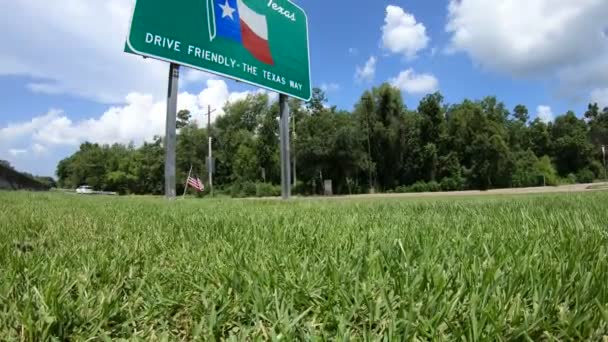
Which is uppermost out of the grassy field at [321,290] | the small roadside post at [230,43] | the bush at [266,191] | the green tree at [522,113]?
the green tree at [522,113]

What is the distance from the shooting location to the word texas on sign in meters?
8.20

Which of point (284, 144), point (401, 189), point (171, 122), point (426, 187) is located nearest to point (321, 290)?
point (171, 122)

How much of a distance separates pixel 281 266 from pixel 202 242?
81 centimetres

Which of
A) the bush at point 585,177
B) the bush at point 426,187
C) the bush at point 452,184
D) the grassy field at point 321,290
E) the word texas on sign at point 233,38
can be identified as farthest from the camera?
the bush at point 585,177

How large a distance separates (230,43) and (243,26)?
610 millimetres

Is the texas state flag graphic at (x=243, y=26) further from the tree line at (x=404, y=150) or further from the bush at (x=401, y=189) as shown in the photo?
the bush at (x=401, y=189)

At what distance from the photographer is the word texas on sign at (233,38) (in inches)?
323

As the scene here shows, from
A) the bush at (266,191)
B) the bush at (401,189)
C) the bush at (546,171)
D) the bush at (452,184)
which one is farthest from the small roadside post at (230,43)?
the bush at (546,171)

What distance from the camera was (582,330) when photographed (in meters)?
0.98

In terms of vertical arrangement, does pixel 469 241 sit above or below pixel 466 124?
below

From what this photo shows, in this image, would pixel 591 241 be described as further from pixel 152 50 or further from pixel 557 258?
pixel 152 50

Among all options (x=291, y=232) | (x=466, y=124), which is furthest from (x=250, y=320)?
(x=466, y=124)

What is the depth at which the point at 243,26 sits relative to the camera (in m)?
9.91

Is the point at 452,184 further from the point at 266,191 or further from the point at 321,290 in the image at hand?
the point at 321,290
